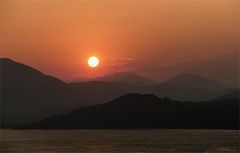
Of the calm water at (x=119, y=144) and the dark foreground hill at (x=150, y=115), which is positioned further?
the dark foreground hill at (x=150, y=115)

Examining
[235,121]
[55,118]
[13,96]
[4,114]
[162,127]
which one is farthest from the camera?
[13,96]

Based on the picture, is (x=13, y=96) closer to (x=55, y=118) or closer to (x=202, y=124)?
(x=55, y=118)

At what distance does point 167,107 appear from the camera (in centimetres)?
14088

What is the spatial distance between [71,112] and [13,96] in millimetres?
50225

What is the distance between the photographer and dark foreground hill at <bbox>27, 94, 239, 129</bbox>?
132 meters

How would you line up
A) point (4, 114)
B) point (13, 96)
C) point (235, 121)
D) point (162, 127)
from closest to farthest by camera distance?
point (235, 121) → point (162, 127) → point (4, 114) → point (13, 96)

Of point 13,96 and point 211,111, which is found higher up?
point 13,96

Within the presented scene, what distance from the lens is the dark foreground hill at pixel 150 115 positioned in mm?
131750

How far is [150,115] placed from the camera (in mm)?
141500

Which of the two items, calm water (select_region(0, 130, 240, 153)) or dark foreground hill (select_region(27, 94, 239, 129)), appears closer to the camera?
calm water (select_region(0, 130, 240, 153))

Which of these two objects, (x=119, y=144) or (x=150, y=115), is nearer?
(x=119, y=144)

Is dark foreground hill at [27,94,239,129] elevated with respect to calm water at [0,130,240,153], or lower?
elevated

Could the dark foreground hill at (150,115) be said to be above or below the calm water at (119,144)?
above

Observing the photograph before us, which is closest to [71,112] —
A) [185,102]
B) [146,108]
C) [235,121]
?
[146,108]
